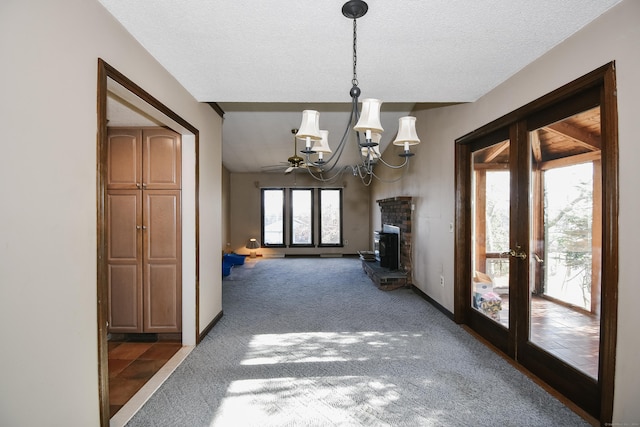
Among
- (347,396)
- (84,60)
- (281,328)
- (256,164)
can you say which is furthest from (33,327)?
(256,164)

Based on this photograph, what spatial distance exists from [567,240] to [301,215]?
280 inches

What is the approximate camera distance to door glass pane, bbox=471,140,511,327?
2.77 m

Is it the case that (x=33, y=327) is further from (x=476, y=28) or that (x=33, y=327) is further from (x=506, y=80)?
(x=506, y=80)

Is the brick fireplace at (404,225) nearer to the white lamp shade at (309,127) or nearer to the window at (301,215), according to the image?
the white lamp shade at (309,127)

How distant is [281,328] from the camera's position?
3.36 m

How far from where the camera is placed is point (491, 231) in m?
3.00

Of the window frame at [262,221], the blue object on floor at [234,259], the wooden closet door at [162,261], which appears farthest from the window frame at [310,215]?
the wooden closet door at [162,261]

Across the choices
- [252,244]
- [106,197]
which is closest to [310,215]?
[252,244]

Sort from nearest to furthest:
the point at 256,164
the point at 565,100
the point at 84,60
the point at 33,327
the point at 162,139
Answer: the point at 33,327
the point at 84,60
the point at 565,100
the point at 162,139
the point at 256,164

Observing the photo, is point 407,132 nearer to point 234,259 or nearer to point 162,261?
point 162,261

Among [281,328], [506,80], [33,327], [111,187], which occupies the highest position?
[506,80]

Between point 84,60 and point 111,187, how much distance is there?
6.09 feet

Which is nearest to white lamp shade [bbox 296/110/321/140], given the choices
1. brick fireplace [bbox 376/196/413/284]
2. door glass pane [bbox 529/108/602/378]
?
door glass pane [bbox 529/108/602/378]

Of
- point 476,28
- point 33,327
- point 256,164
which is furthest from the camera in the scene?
point 256,164
